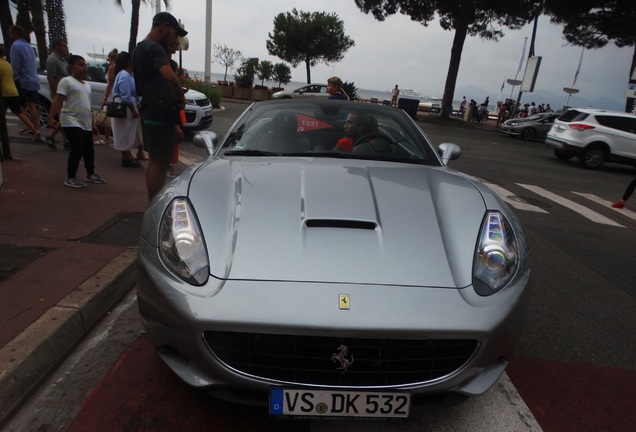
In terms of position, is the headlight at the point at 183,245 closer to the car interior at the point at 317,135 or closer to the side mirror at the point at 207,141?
the car interior at the point at 317,135

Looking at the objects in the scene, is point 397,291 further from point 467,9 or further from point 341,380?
point 467,9

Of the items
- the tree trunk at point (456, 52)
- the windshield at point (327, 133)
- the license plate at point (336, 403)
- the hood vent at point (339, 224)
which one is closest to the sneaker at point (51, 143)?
the windshield at point (327, 133)

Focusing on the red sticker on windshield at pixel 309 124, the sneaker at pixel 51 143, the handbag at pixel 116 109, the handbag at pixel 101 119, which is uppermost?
the red sticker on windshield at pixel 309 124

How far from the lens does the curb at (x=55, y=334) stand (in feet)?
6.55

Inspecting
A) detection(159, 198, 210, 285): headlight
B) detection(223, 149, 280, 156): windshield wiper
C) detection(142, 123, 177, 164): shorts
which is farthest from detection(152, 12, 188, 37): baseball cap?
detection(159, 198, 210, 285): headlight

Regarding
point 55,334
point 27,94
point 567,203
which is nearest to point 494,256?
point 55,334

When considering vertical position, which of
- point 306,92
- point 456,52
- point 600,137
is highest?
point 456,52

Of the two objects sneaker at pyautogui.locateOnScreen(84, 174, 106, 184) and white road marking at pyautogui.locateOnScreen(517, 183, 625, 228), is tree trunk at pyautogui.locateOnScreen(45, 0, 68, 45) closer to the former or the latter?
sneaker at pyautogui.locateOnScreen(84, 174, 106, 184)

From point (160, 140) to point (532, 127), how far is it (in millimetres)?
19783

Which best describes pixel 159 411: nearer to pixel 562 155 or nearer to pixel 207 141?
pixel 207 141

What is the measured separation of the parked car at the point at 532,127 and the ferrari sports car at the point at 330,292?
66.4 feet

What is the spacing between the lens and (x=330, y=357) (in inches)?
64.4

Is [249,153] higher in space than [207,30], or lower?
lower

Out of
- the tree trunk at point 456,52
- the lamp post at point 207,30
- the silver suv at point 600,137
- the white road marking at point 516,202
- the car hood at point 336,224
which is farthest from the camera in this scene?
the tree trunk at point 456,52
